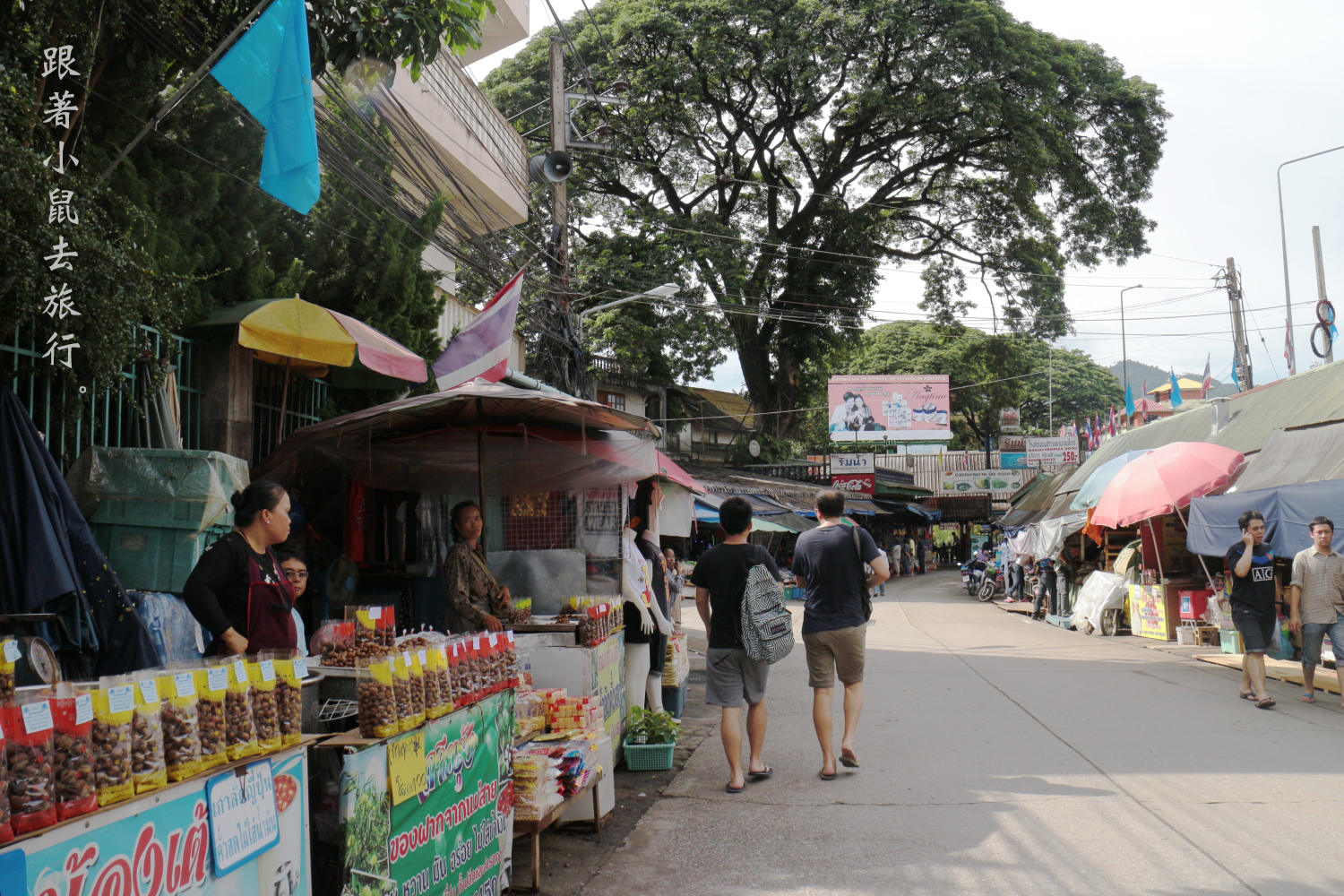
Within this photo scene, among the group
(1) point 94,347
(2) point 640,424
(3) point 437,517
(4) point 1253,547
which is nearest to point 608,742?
(2) point 640,424

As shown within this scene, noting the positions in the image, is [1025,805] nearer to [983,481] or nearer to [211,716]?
[211,716]

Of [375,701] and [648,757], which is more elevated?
[375,701]

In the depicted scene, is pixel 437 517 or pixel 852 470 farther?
pixel 852 470

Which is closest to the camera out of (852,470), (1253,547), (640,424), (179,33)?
(179,33)

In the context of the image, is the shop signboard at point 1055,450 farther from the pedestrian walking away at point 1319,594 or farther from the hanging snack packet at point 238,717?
the hanging snack packet at point 238,717

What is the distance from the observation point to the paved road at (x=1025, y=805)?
4.47 m

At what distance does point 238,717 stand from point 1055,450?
32917 mm

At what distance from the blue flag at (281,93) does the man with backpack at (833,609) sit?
3.69m

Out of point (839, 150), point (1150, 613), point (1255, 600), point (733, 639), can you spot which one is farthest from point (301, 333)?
point (839, 150)

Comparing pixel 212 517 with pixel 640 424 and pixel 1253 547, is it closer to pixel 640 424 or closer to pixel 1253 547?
pixel 640 424

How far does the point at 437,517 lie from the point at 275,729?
654 centimetres

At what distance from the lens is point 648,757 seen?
22.1 ft

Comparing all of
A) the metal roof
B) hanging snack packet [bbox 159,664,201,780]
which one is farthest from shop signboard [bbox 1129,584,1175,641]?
hanging snack packet [bbox 159,664,201,780]

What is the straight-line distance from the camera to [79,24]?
213 inches
